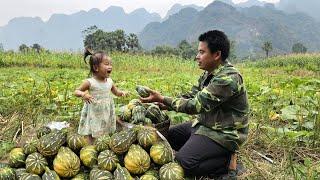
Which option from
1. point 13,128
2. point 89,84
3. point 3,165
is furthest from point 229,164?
point 13,128

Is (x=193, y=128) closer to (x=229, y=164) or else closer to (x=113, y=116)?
(x=229, y=164)

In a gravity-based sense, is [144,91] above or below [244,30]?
above

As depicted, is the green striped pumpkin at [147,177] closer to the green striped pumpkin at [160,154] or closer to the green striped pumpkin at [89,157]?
the green striped pumpkin at [160,154]

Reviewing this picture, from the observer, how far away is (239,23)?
17188cm

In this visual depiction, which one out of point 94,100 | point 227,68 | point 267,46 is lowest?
point 267,46

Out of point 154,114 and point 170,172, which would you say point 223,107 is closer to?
point 154,114

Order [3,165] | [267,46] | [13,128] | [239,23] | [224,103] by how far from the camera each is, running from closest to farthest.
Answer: [3,165] → [224,103] → [13,128] → [267,46] → [239,23]

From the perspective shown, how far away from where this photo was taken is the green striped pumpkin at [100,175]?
385cm

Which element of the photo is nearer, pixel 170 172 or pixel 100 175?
pixel 100 175

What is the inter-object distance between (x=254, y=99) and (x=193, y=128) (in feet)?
9.82

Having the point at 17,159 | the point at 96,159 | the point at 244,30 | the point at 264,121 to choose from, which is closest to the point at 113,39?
the point at 264,121

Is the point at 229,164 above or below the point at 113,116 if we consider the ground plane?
below

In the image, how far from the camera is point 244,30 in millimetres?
166500

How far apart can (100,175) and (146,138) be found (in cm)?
64
